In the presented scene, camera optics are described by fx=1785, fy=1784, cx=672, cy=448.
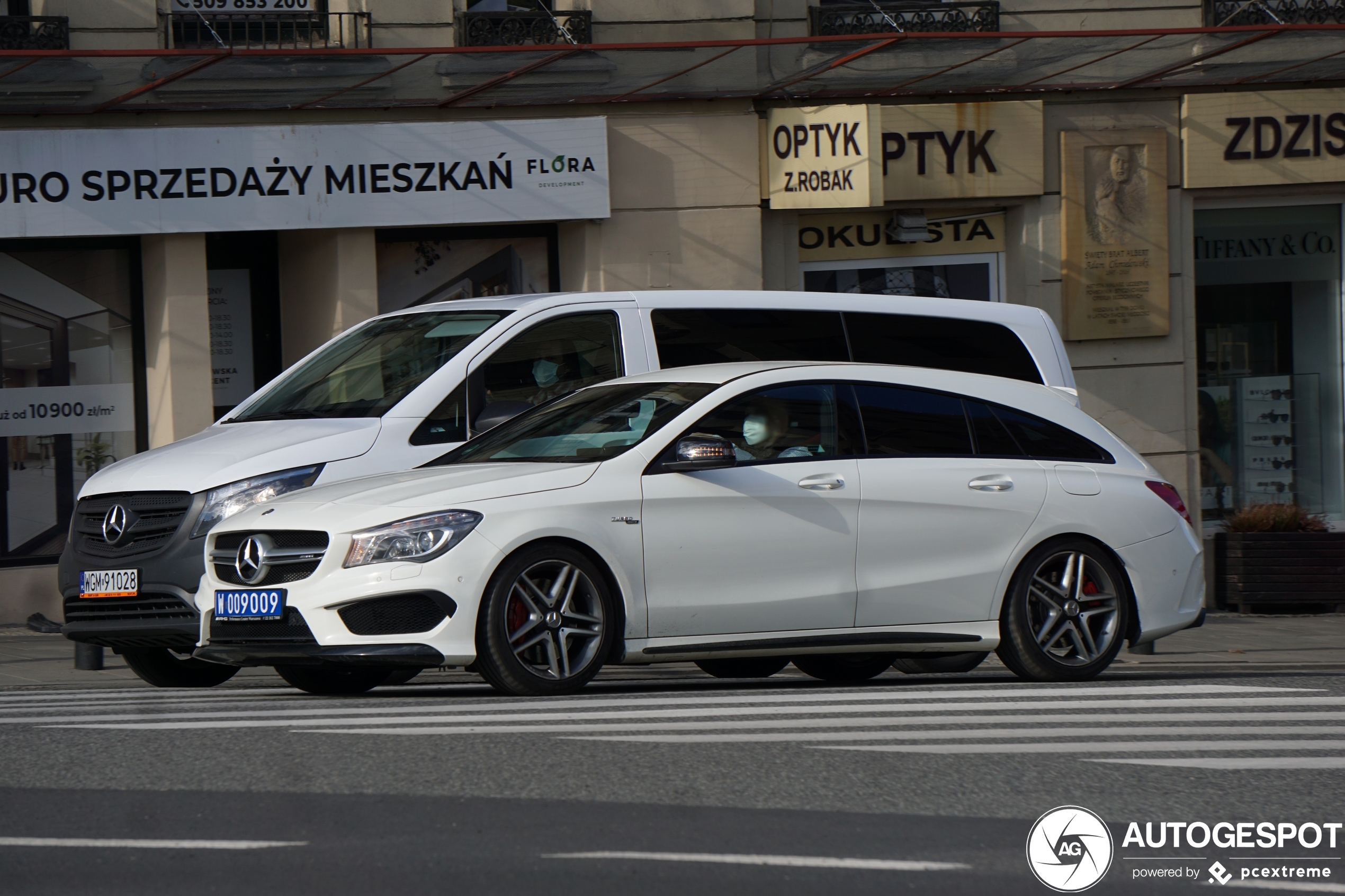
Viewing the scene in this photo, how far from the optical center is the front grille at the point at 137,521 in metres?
8.58

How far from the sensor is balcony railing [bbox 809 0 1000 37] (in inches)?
660

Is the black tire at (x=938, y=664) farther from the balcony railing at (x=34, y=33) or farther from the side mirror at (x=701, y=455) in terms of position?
the balcony railing at (x=34, y=33)

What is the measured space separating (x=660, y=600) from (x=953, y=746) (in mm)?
1666

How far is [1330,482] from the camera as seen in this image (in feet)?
59.2

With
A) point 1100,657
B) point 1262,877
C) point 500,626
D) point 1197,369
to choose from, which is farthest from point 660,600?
point 1197,369

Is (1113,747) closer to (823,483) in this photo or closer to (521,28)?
(823,483)

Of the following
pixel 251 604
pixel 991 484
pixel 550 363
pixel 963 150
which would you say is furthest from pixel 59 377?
pixel 991 484

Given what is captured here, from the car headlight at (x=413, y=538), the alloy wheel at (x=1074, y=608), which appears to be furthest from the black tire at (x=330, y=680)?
the alloy wheel at (x=1074, y=608)

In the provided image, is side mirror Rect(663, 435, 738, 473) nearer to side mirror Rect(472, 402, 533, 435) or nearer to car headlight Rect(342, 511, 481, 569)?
car headlight Rect(342, 511, 481, 569)

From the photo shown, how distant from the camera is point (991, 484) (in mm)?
8117

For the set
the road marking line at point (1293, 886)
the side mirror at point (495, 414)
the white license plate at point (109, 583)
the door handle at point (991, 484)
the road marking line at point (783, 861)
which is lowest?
Result: the road marking line at point (1293, 886)

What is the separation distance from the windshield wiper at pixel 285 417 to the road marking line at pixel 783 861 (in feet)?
16.3

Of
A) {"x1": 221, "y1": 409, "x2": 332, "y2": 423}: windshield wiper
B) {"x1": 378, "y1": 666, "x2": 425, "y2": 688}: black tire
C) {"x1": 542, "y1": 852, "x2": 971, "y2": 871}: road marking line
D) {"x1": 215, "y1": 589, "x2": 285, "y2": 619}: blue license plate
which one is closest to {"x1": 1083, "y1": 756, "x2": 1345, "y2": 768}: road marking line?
{"x1": 542, "y1": 852, "x2": 971, "y2": 871}: road marking line

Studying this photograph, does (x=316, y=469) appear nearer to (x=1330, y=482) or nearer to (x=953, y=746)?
(x=953, y=746)
